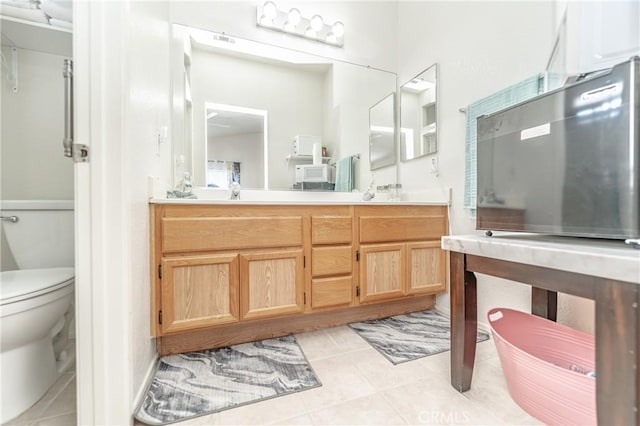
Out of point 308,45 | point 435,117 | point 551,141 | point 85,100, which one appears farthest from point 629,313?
point 308,45

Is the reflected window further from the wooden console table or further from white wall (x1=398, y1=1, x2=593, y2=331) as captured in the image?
the wooden console table

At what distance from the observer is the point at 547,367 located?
0.88 metres

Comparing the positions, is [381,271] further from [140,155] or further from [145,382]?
[140,155]

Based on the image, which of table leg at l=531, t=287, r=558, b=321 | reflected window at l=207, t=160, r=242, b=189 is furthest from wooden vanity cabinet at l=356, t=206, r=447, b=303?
reflected window at l=207, t=160, r=242, b=189

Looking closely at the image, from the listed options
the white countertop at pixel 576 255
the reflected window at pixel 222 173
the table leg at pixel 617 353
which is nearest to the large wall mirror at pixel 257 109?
the reflected window at pixel 222 173

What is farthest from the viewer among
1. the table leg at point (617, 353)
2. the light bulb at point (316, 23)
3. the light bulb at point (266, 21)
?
the light bulb at point (316, 23)

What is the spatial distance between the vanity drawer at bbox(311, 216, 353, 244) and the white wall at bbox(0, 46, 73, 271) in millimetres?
1440

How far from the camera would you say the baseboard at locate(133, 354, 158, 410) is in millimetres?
1036

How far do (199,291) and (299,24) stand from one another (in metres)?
2.17

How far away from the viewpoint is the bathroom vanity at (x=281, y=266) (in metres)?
1.33

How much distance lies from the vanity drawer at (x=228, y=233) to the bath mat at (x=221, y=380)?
0.57 m

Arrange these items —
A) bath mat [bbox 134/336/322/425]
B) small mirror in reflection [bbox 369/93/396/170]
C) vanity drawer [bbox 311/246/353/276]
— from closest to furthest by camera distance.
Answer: bath mat [bbox 134/336/322/425] < vanity drawer [bbox 311/246/353/276] < small mirror in reflection [bbox 369/93/396/170]

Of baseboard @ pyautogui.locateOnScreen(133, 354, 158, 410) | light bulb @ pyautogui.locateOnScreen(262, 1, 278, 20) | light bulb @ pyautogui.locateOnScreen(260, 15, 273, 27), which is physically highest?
light bulb @ pyautogui.locateOnScreen(262, 1, 278, 20)

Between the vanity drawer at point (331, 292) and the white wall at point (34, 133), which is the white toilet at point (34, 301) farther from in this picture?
the vanity drawer at point (331, 292)
